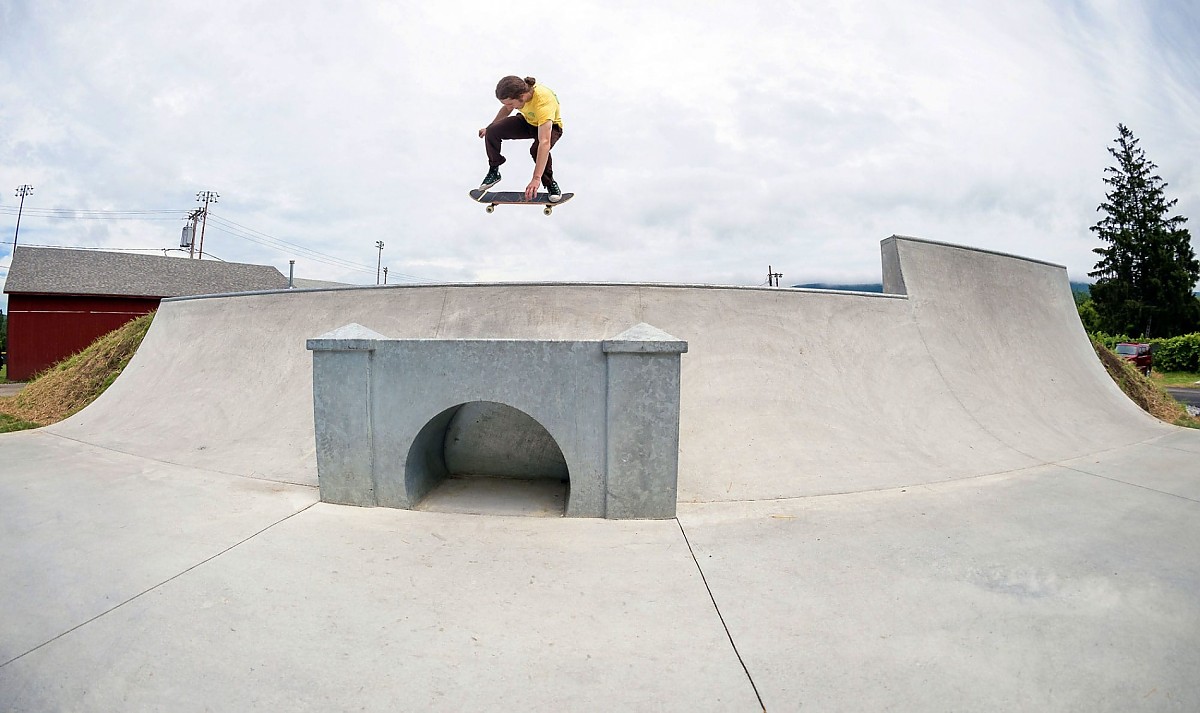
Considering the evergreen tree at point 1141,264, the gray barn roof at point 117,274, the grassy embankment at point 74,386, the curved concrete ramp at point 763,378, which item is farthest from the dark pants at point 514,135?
the evergreen tree at point 1141,264

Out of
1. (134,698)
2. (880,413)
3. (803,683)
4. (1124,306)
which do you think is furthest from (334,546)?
(1124,306)

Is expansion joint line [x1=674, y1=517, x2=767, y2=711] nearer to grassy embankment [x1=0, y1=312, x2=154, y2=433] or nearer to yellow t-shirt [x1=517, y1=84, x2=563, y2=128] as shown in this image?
yellow t-shirt [x1=517, y1=84, x2=563, y2=128]

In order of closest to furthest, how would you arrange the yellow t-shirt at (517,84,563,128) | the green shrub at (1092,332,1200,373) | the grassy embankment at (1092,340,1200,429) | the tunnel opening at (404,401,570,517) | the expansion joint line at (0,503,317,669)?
1. the expansion joint line at (0,503,317,669)
2. the tunnel opening at (404,401,570,517)
3. the yellow t-shirt at (517,84,563,128)
4. the grassy embankment at (1092,340,1200,429)
5. the green shrub at (1092,332,1200,373)

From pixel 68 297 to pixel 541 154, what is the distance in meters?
23.4

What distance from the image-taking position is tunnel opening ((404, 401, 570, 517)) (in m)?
4.33

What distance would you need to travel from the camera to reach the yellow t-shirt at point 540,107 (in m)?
7.82

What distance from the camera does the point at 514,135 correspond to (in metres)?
8.21

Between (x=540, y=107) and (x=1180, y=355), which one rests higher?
(x=540, y=107)

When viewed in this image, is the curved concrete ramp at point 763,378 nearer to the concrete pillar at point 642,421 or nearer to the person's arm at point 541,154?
the concrete pillar at point 642,421

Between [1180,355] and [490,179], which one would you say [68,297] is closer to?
[490,179]

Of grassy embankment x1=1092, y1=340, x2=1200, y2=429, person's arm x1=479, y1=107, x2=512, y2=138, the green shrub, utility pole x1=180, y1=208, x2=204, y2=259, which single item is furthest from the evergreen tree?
utility pole x1=180, y1=208, x2=204, y2=259

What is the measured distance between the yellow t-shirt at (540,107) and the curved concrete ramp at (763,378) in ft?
10.5

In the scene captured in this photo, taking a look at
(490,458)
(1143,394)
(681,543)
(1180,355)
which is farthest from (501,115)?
(1180,355)

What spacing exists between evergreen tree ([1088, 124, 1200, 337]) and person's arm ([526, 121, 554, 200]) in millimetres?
43722
